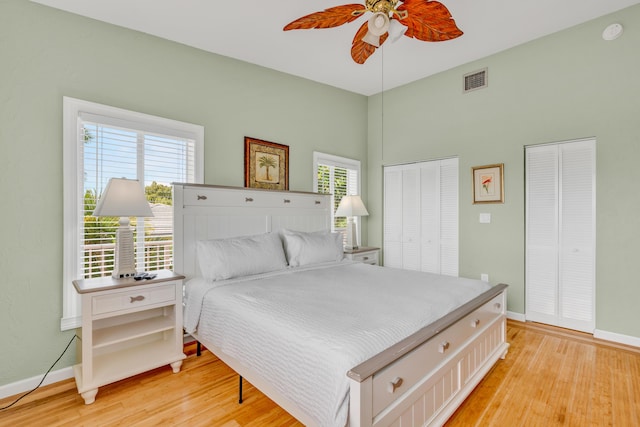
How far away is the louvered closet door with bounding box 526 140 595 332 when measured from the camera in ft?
10.2

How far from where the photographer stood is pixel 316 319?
169 centimetres

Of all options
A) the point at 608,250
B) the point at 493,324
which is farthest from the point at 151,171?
the point at 608,250

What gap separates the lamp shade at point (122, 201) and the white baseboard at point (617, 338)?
411 centimetres

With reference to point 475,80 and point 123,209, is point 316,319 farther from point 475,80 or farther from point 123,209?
point 475,80

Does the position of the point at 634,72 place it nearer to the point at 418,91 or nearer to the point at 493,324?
the point at 418,91

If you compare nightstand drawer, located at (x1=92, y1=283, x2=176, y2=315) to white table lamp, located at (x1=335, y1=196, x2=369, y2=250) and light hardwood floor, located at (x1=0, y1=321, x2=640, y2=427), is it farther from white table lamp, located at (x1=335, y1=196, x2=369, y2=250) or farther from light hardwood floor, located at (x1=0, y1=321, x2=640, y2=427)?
white table lamp, located at (x1=335, y1=196, x2=369, y2=250)

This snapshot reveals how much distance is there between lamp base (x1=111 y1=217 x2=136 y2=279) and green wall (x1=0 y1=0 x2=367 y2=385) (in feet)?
1.50

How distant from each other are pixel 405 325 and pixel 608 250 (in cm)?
258

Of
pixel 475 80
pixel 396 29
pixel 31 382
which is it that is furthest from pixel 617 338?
pixel 31 382

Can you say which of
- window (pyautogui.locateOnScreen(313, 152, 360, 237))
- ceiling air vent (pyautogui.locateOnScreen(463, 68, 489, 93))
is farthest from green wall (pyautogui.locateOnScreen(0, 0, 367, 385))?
ceiling air vent (pyautogui.locateOnScreen(463, 68, 489, 93))

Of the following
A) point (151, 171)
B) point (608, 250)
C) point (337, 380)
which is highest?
point (151, 171)

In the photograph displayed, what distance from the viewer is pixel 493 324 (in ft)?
8.01

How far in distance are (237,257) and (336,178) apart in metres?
2.23

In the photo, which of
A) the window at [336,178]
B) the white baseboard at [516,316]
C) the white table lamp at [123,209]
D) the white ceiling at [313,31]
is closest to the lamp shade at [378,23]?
the white ceiling at [313,31]
